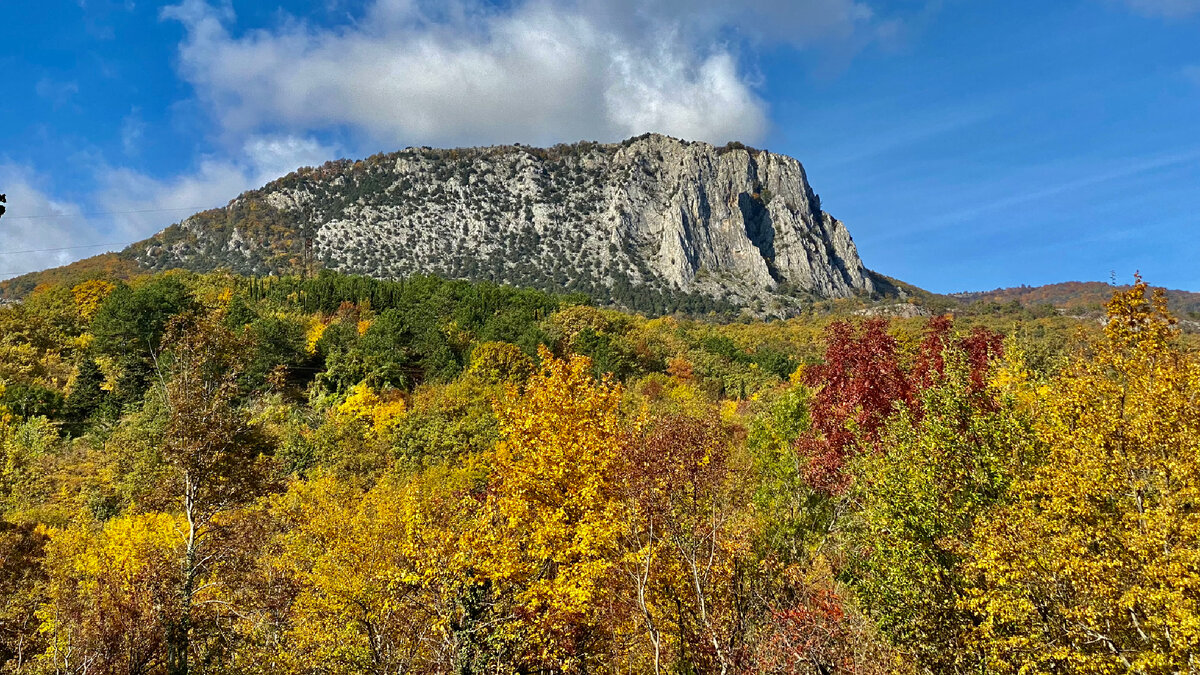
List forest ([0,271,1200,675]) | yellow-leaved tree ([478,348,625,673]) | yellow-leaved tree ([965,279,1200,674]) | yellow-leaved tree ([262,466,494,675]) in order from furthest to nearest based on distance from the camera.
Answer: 1. yellow-leaved tree ([478,348,625,673])
2. yellow-leaved tree ([262,466,494,675])
3. forest ([0,271,1200,675])
4. yellow-leaved tree ([965,279,1200,674])

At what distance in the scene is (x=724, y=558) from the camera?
46.7 feet

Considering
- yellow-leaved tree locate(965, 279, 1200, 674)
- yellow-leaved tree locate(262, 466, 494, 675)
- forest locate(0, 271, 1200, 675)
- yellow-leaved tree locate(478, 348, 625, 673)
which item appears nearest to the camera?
yellow-leaved tree locate(965, 279, 1200, 674)

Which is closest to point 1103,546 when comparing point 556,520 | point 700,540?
point 700,540

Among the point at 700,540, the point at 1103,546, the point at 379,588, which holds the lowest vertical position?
the point at 379,588

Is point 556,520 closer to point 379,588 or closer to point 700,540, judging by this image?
point 700,540

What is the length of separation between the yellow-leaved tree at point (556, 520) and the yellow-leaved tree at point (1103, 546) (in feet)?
25.5

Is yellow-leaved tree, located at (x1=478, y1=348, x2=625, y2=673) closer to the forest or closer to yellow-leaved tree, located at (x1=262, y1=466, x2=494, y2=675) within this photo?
the forest

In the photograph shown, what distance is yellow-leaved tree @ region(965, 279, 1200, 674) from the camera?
10.5 meters

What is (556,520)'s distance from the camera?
575 inches

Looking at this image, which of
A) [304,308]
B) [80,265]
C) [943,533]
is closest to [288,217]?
[80,265]

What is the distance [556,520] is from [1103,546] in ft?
36.1

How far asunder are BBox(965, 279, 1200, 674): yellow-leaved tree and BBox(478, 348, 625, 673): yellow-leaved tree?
778cm

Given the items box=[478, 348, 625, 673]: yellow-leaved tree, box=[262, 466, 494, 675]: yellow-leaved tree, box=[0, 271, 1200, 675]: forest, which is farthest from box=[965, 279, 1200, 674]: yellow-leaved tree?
box=[262, 466, 494, 675]: yellow-leaved tree

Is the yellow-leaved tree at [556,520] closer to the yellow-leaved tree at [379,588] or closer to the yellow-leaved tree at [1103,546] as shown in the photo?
the yellow-leaved tree at [379,588]
